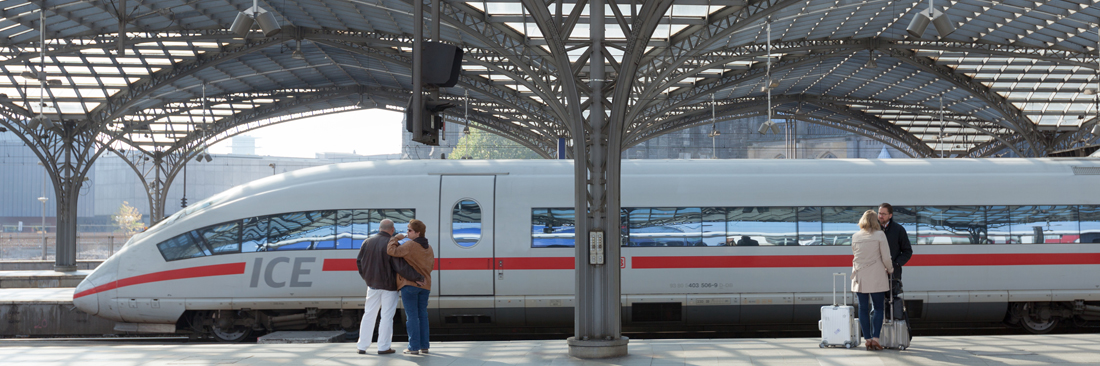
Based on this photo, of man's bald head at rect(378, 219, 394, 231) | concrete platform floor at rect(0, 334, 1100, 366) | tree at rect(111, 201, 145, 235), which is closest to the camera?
concrete platform floor at rect(0, 334, 1100, 366)

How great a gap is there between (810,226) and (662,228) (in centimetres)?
206

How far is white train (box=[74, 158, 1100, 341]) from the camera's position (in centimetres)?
1123

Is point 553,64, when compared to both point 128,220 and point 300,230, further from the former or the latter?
point 128,220

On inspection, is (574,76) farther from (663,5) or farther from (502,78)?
(502,78)

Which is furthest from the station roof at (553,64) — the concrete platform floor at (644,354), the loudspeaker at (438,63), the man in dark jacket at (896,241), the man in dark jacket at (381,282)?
the man in dark jacket at (896,241)

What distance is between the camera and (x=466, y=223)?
1128 cm

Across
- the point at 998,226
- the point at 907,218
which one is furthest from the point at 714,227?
the point at 998,226

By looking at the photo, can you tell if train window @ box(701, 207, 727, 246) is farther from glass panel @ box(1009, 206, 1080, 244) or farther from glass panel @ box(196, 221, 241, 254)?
glass panel @ box(196, 221, 241, 254)

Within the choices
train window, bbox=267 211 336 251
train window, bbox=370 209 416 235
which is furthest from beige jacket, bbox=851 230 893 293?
train window, bbox=267 211 336 251

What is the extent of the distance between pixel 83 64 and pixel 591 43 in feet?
87.3

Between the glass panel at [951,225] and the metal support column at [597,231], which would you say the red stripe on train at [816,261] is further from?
the metal support column at [597,231]

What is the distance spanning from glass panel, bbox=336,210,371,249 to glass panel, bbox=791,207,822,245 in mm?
5912

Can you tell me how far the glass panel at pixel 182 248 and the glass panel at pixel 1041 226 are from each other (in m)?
11.3

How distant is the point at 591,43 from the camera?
26.8 ft
